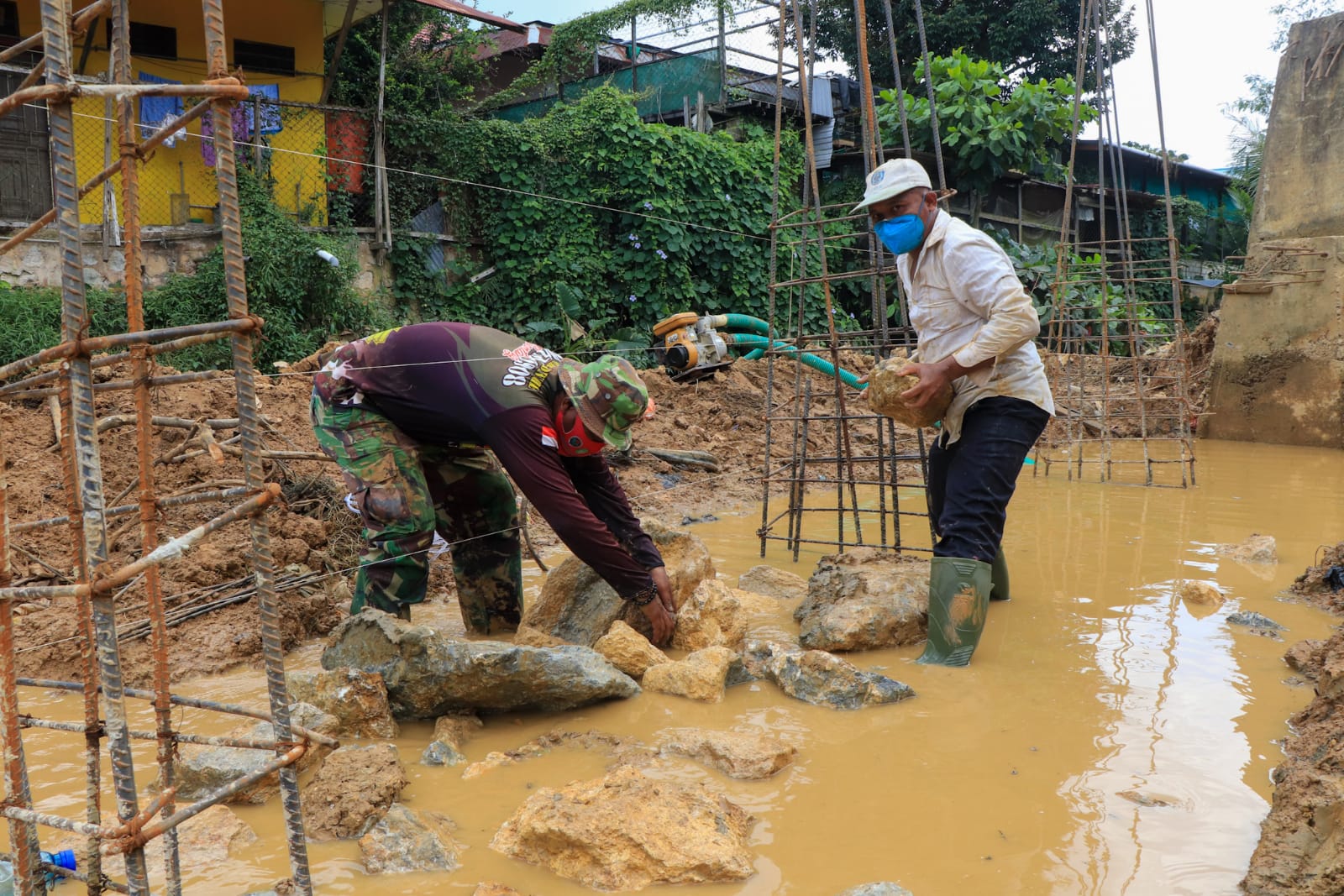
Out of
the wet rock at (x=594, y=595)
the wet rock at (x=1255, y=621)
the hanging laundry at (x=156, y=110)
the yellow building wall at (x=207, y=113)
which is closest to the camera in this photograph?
the wet rock at (x=594, y=595)

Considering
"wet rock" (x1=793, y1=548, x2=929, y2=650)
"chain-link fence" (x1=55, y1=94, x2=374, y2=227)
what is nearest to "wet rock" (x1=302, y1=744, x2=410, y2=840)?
"wet rock" (x1=793, y1=548, x2=929, y2=650)

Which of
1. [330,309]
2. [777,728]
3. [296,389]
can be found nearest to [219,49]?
[777,728]

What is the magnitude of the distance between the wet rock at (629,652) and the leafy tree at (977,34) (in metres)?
18.4

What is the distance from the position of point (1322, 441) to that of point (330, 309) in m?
10.5

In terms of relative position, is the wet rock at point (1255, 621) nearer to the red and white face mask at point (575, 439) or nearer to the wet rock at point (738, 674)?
the wet rock at point (738, 674)

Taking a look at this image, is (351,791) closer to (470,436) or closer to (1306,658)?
(470,436)

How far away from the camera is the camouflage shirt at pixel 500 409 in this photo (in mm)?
3631

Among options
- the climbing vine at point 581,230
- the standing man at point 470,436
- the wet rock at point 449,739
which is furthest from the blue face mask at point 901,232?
the climbing vine at point 581,230

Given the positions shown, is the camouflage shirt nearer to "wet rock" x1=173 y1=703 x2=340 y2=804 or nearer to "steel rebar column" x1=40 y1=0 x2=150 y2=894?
"wet rock" x1=173 y1=703 x2=340 y2=804

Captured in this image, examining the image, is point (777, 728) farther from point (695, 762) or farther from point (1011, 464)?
point (1011, 464)

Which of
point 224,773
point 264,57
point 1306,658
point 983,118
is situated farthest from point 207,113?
point 983,118

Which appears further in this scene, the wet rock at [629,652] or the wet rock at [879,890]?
Answer: the wet rock at [629,652]

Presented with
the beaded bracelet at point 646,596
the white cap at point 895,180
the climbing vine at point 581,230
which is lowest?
the beaded bracelet at point 646,596

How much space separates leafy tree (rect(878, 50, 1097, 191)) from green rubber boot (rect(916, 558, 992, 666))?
13.6m
